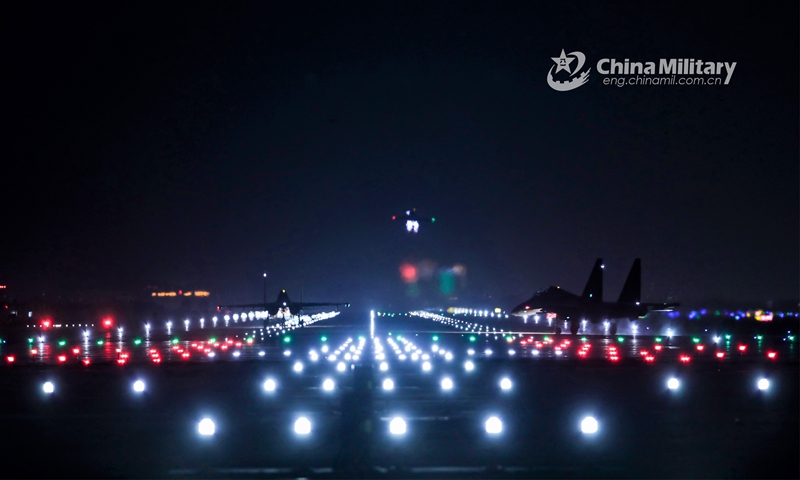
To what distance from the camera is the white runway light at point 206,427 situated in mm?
14134

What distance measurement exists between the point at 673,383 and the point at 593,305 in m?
41.0

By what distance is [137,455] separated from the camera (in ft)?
40.3

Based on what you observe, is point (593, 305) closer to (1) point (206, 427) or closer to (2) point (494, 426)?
(2) point (494, 426)

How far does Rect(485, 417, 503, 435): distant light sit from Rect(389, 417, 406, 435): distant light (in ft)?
5.37

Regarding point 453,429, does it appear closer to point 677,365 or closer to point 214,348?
point 677,365

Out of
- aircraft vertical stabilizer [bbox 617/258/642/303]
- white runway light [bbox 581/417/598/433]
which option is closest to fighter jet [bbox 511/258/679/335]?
aircraft vertical stabilizer [bbox 617/258/642/303]

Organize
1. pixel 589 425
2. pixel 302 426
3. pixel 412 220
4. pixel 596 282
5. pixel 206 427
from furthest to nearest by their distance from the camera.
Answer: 1. pixel 596 282
2. pixel 412 220
3. pixel 302 426
4. pixel 589 425
5. pixel 206 427

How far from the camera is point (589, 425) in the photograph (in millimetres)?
14648

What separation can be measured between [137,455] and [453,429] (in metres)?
5.78

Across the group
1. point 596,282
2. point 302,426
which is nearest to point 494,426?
point 302,426

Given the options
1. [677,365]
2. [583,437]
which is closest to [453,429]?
[583,437]

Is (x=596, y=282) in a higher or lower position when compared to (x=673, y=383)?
higher

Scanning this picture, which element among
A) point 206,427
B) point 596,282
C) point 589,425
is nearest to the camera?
point 206,427

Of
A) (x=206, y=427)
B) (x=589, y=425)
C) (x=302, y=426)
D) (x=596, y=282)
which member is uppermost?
(x=596, y=282)
